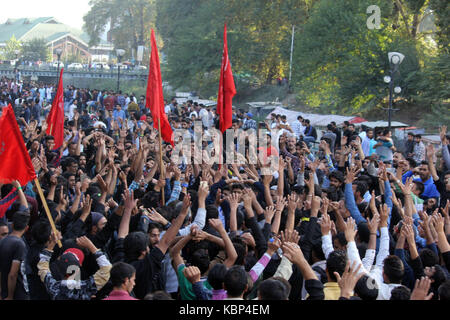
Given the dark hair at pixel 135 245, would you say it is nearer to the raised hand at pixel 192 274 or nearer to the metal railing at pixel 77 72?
the raised hand at pixel 192 274

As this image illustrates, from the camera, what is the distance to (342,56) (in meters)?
27.9

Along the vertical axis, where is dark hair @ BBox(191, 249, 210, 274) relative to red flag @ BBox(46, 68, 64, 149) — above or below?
below

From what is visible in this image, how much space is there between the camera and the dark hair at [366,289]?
12.9 ft

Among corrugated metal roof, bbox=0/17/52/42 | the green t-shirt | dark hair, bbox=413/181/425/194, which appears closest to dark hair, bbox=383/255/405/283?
the green t-shirt

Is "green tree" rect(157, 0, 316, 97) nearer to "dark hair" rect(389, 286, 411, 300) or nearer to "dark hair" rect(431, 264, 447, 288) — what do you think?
"dark hair" rect(431, 264, 447, 288)

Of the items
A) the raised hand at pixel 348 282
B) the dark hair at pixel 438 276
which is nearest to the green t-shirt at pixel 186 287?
the raised hand at pixel 348 282

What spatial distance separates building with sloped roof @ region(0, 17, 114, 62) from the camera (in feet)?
306

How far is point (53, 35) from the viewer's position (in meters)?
94.3

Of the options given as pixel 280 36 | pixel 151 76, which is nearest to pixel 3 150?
pixel 151 76

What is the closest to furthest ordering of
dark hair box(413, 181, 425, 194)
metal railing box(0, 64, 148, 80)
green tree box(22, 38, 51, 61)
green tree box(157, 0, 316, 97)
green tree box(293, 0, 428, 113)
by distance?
1. dark hair box(413, 181, 425, 194)
2. green tree box(293, 0, 428, 113)
3. green tree box(157, 0, 316, 97)
4. metal railing box(0, 64, 148, 80)
5. green tree box(22, 38, 51, 61)

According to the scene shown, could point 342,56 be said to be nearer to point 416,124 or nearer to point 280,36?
point 416,124

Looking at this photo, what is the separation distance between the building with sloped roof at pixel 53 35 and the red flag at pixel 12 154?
88.4m

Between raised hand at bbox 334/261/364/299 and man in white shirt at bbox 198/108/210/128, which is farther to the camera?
man in white shirt at bbox 198/108/210/128

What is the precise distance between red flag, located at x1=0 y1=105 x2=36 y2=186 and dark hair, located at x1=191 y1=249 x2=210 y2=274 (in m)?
2.14
